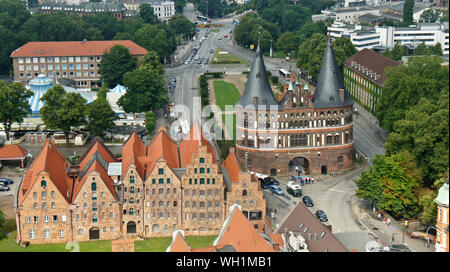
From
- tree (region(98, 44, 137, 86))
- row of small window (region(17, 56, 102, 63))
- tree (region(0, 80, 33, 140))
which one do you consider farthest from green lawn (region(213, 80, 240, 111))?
tree (region(0, 80, 33, 140))

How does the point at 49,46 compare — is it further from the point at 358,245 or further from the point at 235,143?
the point at 358,245

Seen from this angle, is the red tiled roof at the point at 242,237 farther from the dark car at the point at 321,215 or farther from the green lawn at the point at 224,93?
Result: the green lawn at the point at 224,93

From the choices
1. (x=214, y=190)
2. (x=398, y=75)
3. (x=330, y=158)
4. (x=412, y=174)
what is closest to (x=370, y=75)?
(x=398, y=75)

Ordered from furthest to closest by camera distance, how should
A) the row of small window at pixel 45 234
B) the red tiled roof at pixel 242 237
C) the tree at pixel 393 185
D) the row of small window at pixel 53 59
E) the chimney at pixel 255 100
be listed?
1. the row of small window at pixel 53 59
2. the chimney at pixel 255 100
3. the tree at pixel 393 185
4. the row of small window at pixel 45 234
5. the red tiled roof at pixel 242 237

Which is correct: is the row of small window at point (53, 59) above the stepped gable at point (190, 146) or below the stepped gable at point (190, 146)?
above

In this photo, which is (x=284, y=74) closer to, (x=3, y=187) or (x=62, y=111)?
(x=62, y=111)

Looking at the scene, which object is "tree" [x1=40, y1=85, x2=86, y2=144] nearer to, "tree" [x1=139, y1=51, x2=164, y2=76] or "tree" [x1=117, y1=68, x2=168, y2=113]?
"tree" [x1=117, y1=68, x2=168, y2=113]

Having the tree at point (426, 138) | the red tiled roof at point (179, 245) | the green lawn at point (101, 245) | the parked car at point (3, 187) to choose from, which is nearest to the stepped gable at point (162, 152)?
the green lawn at point (101, 245)
